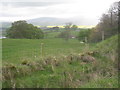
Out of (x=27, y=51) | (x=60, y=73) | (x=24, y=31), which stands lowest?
(x=60, y=73)

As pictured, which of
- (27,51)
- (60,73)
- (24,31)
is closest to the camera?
(60,73)

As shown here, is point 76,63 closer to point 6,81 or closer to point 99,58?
point 99,58

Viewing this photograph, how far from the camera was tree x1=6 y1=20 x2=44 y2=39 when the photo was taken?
2206cm

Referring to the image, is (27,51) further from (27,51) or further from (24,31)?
(24,31)

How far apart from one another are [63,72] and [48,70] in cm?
75

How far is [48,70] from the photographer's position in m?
9.45

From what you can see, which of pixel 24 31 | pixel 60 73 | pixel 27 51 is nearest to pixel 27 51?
pixel 27 51

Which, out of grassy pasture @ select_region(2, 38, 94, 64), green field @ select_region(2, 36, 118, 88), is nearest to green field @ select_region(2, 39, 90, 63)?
grassy pasture @ select_region(2, 38, 94, 64)

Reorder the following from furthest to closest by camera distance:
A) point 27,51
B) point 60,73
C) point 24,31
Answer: point 24,31, point 27,51, point 60,73

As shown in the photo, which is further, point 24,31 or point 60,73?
point 24,31

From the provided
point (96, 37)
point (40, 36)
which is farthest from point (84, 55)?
point (96, 37)

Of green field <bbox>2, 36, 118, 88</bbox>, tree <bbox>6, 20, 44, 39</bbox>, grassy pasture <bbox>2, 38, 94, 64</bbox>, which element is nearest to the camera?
green field <bbox>2, 36, 118, 88</bbox>

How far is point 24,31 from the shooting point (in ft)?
74.3

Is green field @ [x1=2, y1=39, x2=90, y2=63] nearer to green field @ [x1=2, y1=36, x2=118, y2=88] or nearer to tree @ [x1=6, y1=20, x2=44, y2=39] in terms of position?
green field @ [x1=2, y1=36, x2=118, y2=88]
